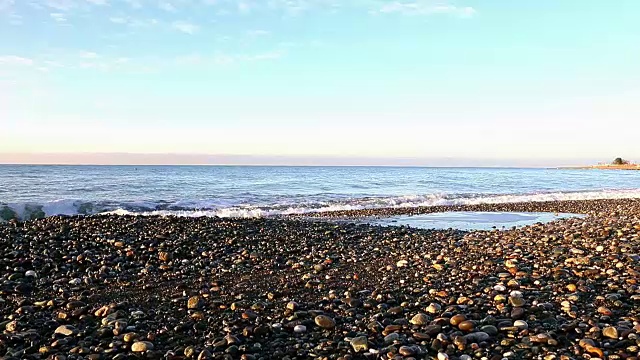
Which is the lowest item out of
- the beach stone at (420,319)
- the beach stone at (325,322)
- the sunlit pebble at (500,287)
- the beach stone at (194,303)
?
the beach stone at (194,303)

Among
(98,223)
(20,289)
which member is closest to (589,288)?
(20,289)

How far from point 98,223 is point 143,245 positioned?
391 cm

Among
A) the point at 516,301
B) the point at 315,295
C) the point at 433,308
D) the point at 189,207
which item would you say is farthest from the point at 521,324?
the point at 189,207

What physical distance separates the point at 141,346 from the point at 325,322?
2.09 m

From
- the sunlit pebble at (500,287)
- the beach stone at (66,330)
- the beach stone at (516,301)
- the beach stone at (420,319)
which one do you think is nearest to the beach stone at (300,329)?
the beach stone at (420,319)

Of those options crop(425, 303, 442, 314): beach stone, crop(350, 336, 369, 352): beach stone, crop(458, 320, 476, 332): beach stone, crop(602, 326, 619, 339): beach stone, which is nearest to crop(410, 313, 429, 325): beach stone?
crop(425, 303, 442, 314): beach stone

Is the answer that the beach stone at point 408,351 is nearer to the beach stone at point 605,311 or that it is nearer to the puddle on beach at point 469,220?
the beach stone at point 605,311

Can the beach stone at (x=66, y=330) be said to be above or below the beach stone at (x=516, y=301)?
below

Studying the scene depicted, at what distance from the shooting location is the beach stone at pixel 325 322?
574 cm

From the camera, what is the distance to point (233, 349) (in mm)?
5059

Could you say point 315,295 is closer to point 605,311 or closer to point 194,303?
point 194,303

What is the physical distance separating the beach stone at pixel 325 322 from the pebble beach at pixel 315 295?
21 millimetres

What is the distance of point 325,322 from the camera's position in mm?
5773

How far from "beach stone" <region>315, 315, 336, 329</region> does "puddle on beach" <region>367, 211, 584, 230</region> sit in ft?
37.6
